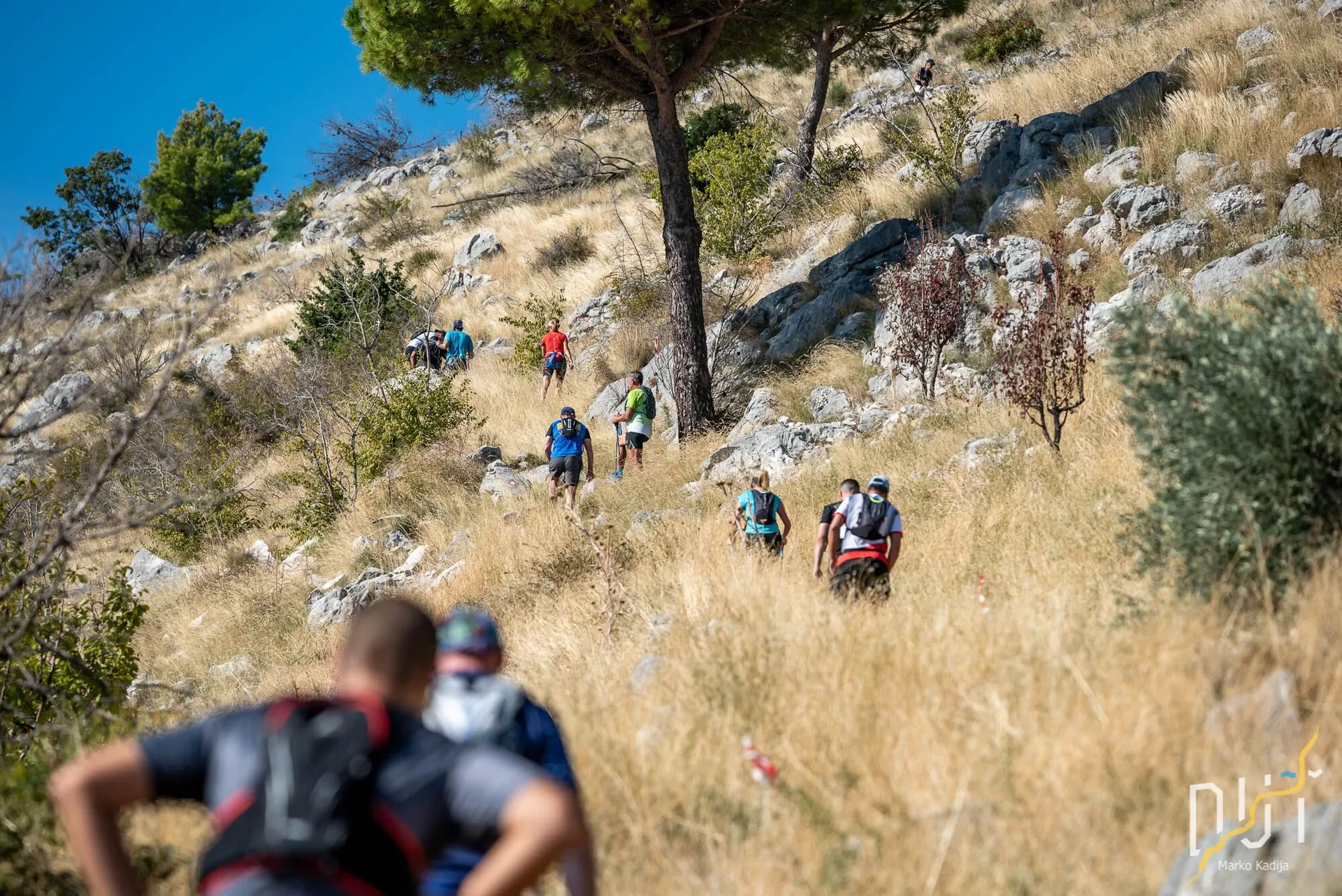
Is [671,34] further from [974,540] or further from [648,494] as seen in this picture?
[974,540]

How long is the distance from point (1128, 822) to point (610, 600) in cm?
381

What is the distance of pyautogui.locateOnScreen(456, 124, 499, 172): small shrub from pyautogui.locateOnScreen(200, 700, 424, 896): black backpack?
38.2m

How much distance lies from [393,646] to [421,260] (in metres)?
27.8

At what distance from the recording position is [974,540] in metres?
7.33

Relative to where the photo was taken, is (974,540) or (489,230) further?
(489,230)

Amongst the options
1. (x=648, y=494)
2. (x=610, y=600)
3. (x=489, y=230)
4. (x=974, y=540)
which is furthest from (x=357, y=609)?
(x=489, y=230)

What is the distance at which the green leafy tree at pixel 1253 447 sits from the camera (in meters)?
4.48

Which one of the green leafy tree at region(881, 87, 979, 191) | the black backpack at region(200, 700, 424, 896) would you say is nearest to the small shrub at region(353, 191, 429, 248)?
the green leafy tree at region(881, 87, 979, 191)

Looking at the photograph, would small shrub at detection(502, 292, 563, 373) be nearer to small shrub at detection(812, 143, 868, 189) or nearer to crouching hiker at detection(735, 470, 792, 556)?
small shrub at detection(812, 143, 868, 189)

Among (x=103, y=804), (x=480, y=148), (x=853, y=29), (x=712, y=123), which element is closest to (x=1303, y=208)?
(x=853, y=29)

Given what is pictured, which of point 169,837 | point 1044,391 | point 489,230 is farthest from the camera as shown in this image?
point 489,230

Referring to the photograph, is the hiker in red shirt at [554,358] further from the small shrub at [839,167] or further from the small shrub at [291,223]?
the small shrub at [291,223]

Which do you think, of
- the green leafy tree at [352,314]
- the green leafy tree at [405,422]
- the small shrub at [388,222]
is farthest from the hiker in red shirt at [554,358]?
the small shrub at [388,222]

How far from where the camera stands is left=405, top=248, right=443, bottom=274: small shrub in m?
28.3
